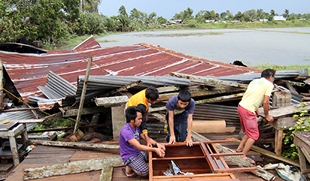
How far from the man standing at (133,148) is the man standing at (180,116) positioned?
44 centimetres

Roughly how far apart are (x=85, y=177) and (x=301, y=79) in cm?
564

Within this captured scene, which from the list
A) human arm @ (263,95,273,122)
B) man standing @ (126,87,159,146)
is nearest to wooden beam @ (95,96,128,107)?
man standing @ (126,87,159,146)

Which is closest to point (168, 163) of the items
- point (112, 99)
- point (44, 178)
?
point (112, 99)

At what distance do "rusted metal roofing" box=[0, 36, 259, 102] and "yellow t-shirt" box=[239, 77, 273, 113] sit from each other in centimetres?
344

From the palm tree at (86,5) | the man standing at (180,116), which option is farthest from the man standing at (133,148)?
the palm tree at (86,5)

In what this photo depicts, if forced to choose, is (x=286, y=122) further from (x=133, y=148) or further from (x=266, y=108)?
(x=133, y=148)

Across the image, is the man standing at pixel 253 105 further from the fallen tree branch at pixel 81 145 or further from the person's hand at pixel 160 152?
the fallen tree branch at pixel 81 145

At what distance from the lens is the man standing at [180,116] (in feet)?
12.9

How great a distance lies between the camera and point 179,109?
4363mm

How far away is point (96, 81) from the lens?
514 centimetres

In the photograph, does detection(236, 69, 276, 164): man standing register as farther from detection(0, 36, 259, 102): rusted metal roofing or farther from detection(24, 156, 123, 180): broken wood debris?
detection(0, 36, 259, 102): rusted metal roofing

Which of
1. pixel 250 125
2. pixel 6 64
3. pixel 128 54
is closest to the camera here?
pixel 250 125

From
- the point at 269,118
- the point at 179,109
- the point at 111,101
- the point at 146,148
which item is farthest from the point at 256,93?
the point at 111,101

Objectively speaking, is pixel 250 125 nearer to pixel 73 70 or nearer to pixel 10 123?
pixel 10 123
